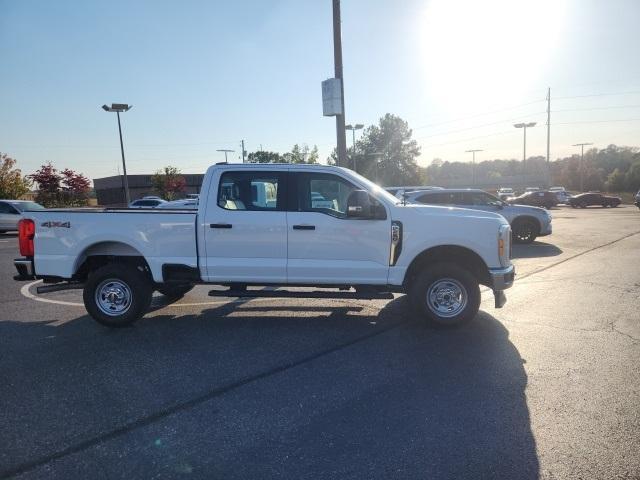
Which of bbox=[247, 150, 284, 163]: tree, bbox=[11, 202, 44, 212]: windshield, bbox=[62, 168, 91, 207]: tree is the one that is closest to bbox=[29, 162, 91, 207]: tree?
bbox=[62, 168, 91, 207]: tree

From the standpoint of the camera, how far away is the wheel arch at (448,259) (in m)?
5.71

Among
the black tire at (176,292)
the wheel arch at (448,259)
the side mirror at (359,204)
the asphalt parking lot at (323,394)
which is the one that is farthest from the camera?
the black tire at (176,292)

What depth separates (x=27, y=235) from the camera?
5918 millimetres

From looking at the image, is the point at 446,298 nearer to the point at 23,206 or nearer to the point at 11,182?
the point at 23,206

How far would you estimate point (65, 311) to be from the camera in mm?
6863

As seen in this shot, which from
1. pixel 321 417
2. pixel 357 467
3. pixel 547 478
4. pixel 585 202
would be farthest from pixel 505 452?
pixel 585 202

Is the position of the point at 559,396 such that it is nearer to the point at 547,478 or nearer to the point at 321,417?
the point at 547,478

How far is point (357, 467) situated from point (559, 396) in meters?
2.02

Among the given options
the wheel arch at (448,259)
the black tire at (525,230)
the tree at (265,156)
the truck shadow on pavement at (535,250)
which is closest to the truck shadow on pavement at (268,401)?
the wheel arch at (448,259)

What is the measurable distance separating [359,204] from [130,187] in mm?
56222

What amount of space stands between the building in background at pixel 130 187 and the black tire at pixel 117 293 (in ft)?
163

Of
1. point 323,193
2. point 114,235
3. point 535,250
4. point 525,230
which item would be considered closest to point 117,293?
point 114,235

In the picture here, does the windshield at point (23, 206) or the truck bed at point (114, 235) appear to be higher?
the windshield at point (23, 206)

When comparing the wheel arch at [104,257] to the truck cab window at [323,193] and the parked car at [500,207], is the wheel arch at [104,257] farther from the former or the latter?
the parked car at [500,207]
